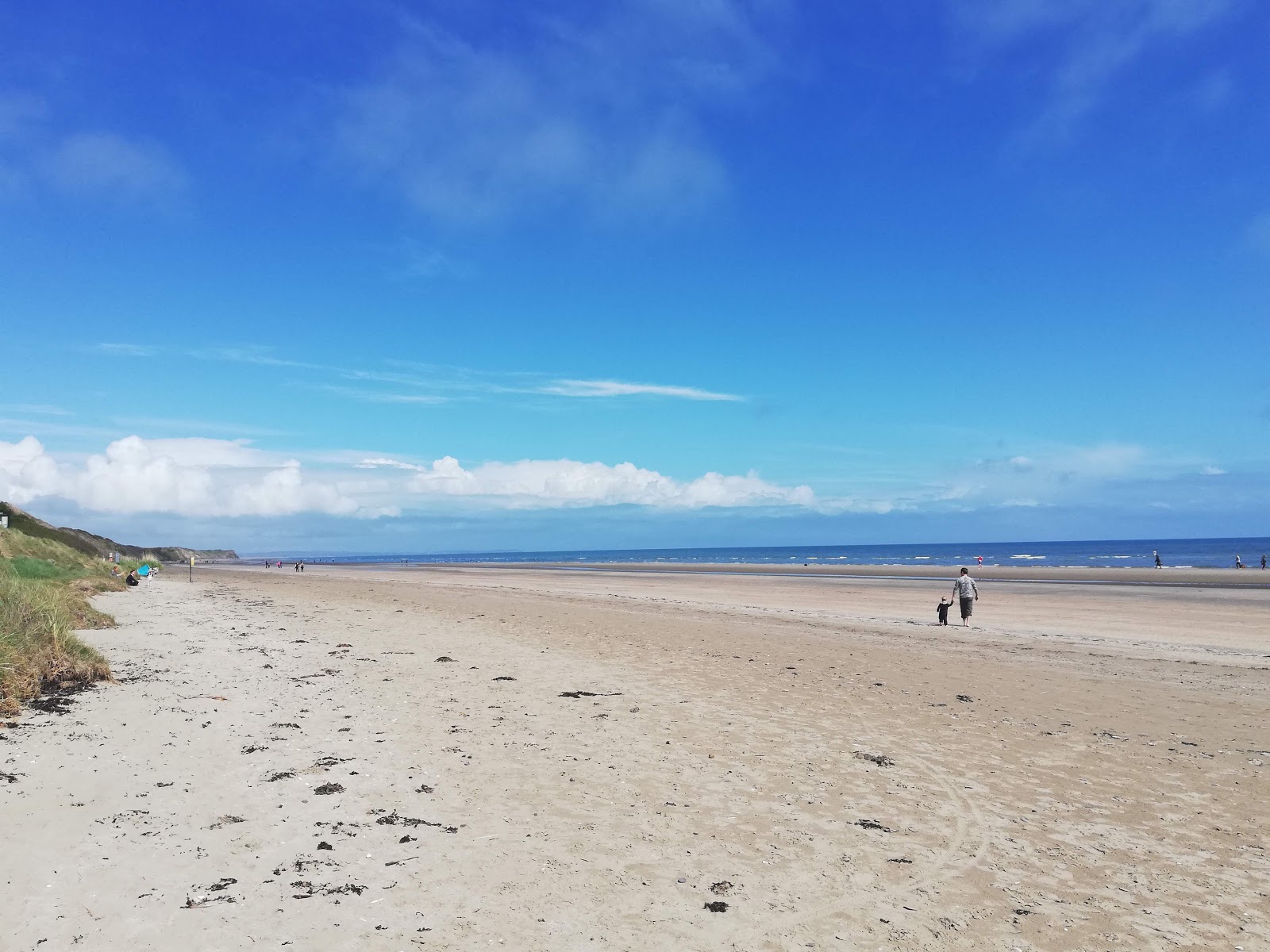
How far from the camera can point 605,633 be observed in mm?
20328

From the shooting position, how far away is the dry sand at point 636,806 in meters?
4.84

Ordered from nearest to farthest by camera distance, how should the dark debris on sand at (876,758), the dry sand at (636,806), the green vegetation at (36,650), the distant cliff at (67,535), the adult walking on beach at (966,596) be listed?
1. the dry sand at (636,806)
2. the dark debris on sand at (876,758)
3. the green vegetation at (36,650)
4. the adult walking on beach at (966,596)
5. the distant cliff at (67,535)

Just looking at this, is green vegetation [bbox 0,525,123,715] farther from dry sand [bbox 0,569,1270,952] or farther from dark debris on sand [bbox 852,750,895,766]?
dark debris on sand [bbox 852,750,895,766]

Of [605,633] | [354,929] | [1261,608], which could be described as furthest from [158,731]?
[1261,608]

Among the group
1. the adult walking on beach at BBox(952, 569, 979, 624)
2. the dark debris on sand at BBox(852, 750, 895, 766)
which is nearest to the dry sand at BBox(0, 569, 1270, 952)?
the dark debris on sand at BBox(852, 750, 895, 766)

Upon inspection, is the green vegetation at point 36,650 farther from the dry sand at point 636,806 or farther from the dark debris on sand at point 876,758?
the dark debris on sand at point 876,758

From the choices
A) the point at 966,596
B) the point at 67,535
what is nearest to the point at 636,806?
the point at 966,596

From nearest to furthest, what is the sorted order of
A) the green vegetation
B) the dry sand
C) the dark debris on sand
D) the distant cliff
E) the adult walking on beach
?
1. the dry sand
2. the dark debris on sand
3. the green vegetation
4. the adult walking on beach
5. the distant cliff

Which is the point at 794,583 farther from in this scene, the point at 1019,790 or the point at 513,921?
the point at 513,921

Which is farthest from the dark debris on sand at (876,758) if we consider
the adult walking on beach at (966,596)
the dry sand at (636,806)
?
the adult walking on beach at (966,596)

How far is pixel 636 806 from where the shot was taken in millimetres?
6973

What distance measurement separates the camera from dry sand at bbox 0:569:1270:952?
4840mm

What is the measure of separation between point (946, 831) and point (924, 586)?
4221 cm

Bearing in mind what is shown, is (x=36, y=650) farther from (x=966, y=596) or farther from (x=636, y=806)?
(x=966, y=596)
